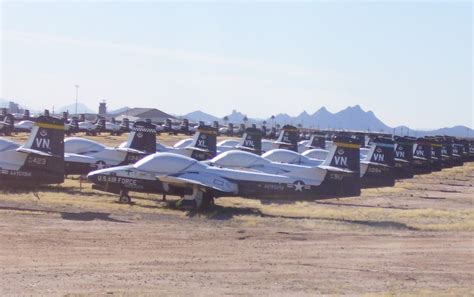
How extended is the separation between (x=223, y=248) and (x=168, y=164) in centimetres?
1002

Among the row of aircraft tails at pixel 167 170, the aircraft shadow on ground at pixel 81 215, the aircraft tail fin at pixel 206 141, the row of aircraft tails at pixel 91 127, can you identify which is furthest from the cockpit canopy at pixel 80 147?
the row of aircraft tails at pixel 91 127

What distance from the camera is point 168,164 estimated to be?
27.2 m

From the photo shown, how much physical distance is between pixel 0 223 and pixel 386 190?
2831 cm

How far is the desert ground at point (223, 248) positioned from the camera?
1312 cm

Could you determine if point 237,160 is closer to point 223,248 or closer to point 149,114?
point 223,248

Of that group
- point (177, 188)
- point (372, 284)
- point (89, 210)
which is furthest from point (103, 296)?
point (177, 188)

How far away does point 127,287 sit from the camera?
12438 mm

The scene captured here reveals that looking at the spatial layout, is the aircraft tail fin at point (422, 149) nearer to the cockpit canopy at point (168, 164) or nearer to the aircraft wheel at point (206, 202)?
the cockpit canopy at point (168, 164)

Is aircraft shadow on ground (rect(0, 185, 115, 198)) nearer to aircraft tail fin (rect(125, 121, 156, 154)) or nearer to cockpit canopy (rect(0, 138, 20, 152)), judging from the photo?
cockpit canopy (rect(0, 138, 20, 152))

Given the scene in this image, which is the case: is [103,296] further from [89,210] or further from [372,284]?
[89,210]

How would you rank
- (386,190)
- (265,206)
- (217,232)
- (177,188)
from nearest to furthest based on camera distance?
1. (217,232)
2. (177,188)
3. (265,206)
4. (386,190)

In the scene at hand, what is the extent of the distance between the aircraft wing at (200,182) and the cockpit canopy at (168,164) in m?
0.39

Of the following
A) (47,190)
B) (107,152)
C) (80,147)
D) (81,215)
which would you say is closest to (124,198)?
(47,190)

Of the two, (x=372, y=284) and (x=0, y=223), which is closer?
(x=372, y=284)
